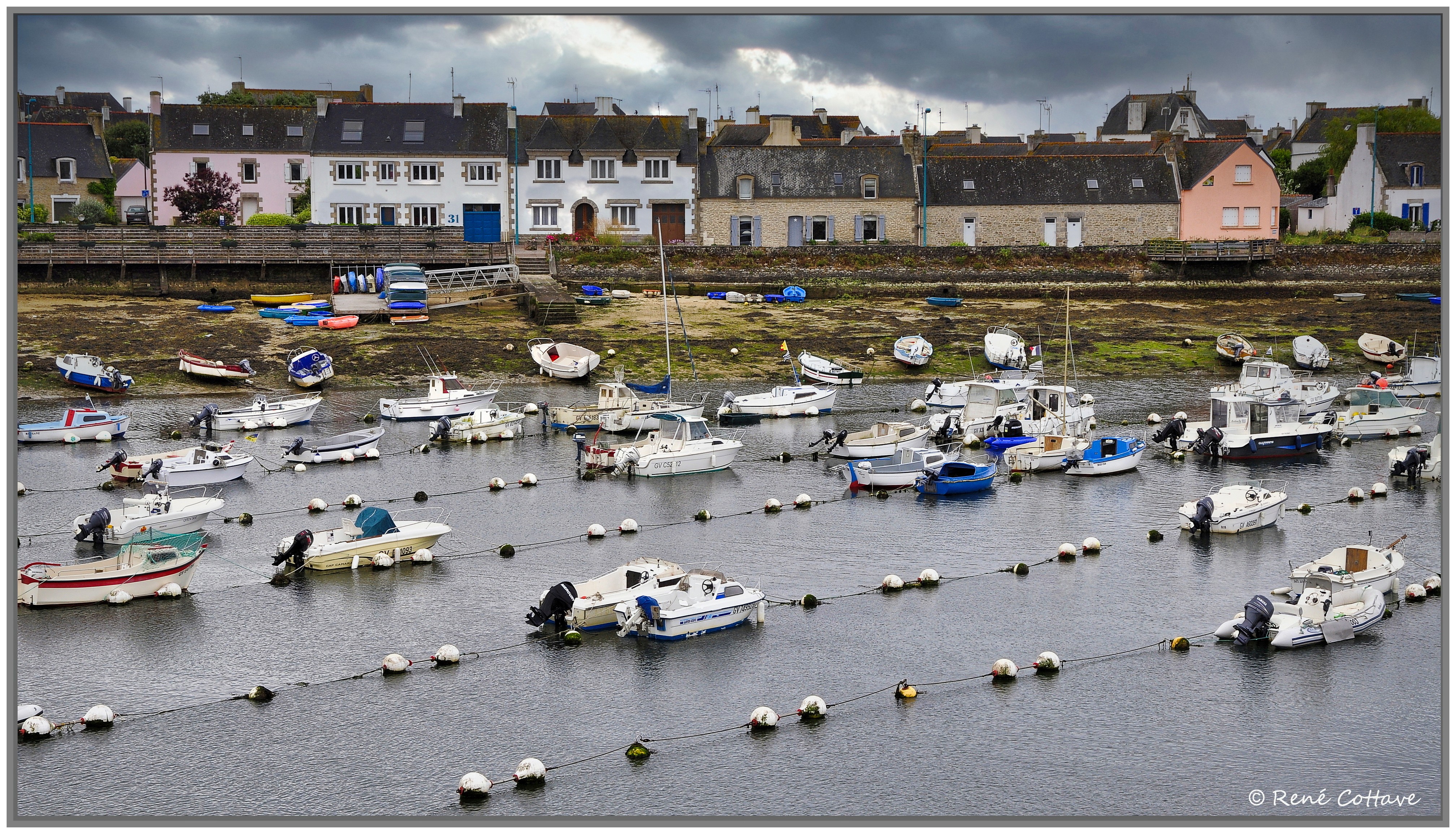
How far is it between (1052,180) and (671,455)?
52532 mm

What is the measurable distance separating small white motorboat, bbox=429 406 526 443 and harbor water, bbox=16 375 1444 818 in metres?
8.22

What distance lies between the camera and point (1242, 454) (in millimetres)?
50500

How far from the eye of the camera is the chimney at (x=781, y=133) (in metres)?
106

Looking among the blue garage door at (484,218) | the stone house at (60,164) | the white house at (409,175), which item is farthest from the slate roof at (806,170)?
the stone house at (60,164)

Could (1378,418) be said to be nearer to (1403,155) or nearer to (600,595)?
(600,595)

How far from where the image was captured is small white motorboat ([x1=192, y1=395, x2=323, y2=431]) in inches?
2100

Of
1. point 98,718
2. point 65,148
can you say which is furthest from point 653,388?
point 65,148

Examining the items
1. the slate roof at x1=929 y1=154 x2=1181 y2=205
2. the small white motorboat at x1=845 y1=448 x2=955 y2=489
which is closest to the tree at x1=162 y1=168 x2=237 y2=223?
the slate roof at x1=929 y1=154 x2=1181 y2=205

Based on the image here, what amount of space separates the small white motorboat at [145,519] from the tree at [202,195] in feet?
174

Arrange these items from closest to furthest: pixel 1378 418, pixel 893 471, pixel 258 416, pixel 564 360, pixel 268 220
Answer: pixel 893 471 → pixel 258 416 → pixel 1378 418 → pixel 564 360 → pixel 268 220

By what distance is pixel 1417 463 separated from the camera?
4634 cm

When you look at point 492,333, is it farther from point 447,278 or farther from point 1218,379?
point 1218,379

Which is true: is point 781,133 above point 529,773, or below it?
above

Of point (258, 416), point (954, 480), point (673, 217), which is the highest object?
point (673, 217)
